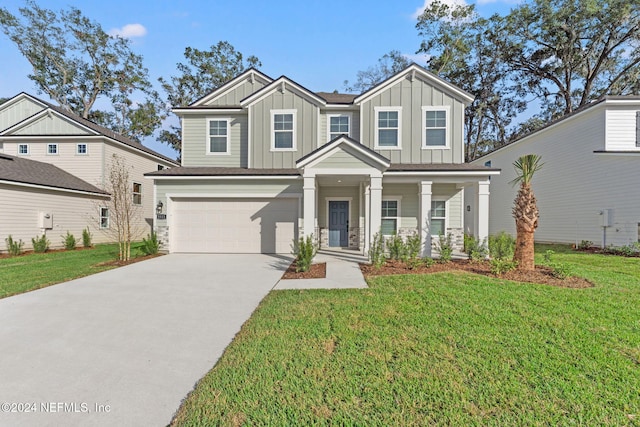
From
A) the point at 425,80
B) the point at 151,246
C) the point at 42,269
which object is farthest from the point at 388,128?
the point at 42,269

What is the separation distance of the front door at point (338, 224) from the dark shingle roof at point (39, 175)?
1255 cm

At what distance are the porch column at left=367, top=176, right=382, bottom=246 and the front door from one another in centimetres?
316

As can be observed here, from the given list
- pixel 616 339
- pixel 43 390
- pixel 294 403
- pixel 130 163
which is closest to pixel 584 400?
pixel 616 339

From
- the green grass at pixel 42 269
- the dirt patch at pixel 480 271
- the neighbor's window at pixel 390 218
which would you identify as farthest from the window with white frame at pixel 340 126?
the green grass at pixel 42 269

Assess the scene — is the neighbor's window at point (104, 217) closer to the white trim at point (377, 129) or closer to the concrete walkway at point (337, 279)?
the concrete walkway at point (337, 279)

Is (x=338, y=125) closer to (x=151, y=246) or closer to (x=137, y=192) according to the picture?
(x=151, y=246)

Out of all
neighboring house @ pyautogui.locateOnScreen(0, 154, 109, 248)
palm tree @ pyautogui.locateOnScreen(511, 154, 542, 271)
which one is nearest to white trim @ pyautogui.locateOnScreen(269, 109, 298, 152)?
palm tree @ pyautogui.locateOnScreen(511, 154, 542, 271)

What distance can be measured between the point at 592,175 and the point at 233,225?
15.1m

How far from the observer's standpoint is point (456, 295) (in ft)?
17.0

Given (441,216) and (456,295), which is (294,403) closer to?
(456,295)

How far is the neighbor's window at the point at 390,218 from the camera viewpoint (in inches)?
A: 455

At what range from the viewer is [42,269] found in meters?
8.02

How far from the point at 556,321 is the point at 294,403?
13.0 feet

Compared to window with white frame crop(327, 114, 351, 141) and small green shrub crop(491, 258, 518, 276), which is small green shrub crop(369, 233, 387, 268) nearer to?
small green shrub crop(491, 258, 518, 276)
